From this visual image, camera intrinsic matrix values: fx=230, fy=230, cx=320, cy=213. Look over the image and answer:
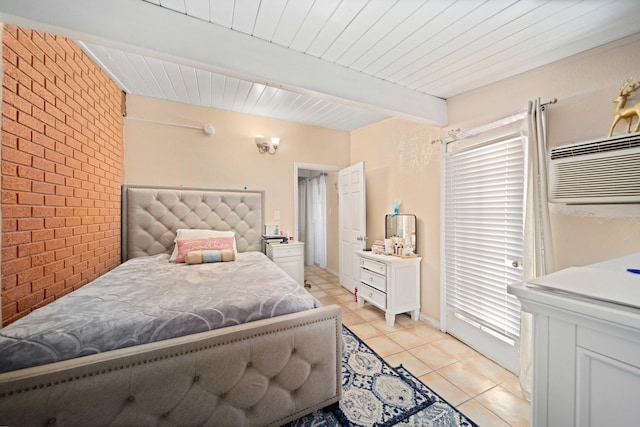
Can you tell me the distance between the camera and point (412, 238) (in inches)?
113

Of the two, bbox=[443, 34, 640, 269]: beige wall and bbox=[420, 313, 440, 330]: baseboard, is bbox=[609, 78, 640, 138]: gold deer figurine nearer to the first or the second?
bbox=[443, 34, 640, 269]: beige wall

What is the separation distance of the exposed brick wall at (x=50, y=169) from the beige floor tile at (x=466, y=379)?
9.74ft

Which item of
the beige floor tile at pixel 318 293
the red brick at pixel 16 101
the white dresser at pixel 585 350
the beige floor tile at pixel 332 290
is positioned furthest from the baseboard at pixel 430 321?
the red brick at pixel 16 101

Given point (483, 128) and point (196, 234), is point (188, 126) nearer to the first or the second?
point (196, 234)

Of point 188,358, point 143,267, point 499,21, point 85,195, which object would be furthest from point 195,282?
point 499,21

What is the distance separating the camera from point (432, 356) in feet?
6.99

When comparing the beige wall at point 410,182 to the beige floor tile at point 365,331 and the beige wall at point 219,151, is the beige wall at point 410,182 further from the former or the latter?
the beige wall at point 219,151

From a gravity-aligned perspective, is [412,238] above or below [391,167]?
below

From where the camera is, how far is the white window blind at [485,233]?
1.93 meters

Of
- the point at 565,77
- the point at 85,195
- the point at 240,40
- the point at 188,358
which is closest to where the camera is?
the point at 188,358

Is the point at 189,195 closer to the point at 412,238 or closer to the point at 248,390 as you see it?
the point at 248,390

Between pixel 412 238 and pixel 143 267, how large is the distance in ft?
9.59

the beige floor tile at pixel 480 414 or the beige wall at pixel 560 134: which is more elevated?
the beige wall at pixel 560 134

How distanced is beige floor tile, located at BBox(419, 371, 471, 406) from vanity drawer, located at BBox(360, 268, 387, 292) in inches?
38.5
